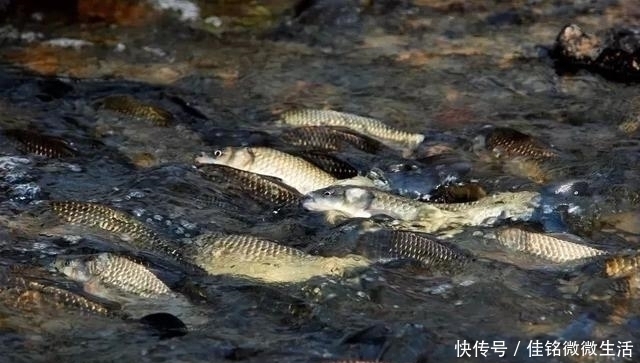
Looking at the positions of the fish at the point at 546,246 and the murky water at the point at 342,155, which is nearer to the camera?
the murky water at the point at 342,155

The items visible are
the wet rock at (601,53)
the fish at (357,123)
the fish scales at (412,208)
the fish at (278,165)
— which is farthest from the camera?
the wet rock at (601,53)

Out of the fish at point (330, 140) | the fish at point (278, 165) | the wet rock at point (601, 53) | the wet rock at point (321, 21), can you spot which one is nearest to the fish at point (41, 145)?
the fish at point (278, 165)

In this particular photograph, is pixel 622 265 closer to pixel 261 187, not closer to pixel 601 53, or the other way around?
pixel 261 187

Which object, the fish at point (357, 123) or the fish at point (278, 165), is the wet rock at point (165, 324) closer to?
the fish at point (278, 165)

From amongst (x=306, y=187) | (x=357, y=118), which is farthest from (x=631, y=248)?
(x=357, y=118)

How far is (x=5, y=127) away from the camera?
8336 mm

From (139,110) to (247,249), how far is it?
3.01 metres

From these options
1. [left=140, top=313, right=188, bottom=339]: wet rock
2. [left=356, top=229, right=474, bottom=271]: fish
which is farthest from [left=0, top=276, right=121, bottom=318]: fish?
[left=356, top=229, right=474, bottom=271]: fish

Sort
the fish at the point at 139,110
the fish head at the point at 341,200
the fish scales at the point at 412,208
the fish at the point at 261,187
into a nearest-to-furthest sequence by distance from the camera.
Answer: the fish scales at the point at 412,208 → the fish head at the point at 341,200 → the fish at the point at 261,187 → the fish at the point at 139,110

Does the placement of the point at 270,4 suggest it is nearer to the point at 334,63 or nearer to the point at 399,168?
the point at 334,63

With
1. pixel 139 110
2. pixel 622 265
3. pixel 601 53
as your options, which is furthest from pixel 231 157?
pixel 601 53

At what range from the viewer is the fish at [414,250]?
580 cm

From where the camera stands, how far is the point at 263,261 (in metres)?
5.73

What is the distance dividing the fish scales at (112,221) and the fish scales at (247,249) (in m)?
0.21
